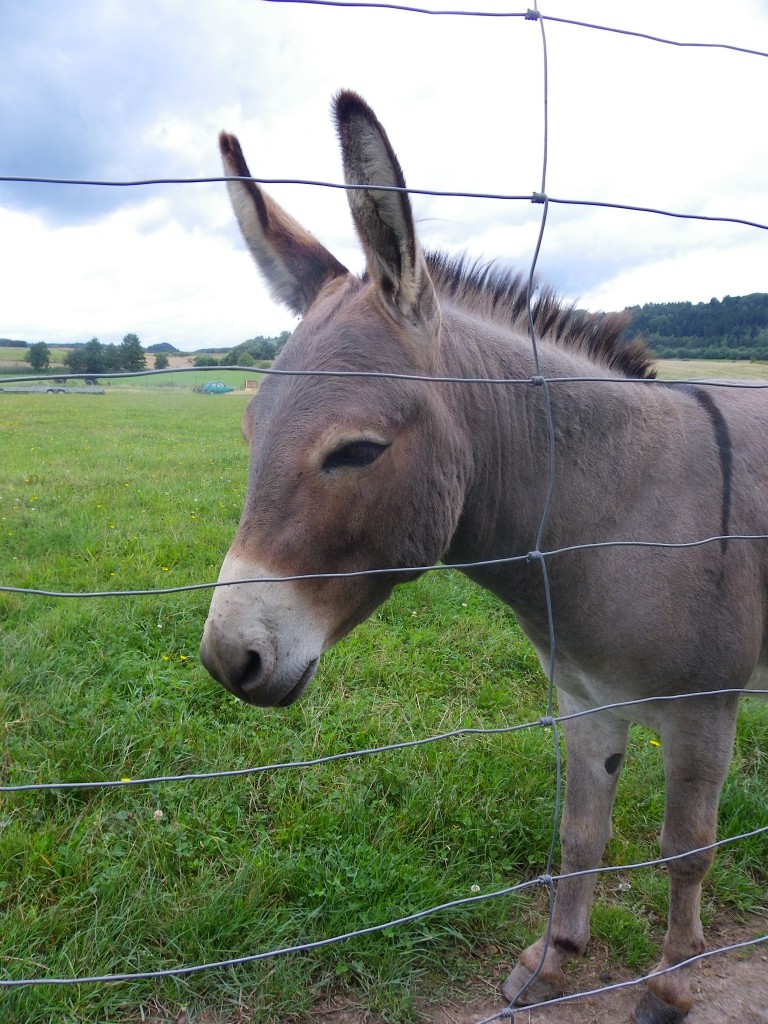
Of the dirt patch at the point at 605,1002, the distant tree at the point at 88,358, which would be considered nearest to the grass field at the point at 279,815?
the dirt patch at the point at 605,1002

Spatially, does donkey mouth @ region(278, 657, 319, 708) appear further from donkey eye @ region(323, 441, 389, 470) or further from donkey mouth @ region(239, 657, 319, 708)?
donkey eye @ region(323, 441, 389, 470)

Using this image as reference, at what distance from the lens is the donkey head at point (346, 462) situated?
1598 millimetres

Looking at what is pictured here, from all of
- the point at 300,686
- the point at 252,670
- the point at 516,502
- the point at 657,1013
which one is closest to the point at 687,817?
the point at 657,1013

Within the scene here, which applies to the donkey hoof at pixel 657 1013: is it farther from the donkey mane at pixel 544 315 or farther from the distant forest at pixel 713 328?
the distant forest at pixel 713 328

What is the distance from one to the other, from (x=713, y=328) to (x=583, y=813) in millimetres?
2392

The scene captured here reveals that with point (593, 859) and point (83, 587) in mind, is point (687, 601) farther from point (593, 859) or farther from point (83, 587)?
point (83, 587)

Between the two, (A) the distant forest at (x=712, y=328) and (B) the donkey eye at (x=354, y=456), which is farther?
(A) the distant forest at (x=712, y=328)

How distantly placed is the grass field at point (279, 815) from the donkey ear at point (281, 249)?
520mm

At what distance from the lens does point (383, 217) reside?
1.69m

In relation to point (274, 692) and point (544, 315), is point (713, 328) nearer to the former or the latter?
point (544, 315)

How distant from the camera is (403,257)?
5.80 feet

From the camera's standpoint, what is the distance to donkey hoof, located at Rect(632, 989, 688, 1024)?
2.37m

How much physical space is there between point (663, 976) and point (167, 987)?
5.53 feet

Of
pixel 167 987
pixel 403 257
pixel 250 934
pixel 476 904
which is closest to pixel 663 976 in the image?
pixel 476 904
